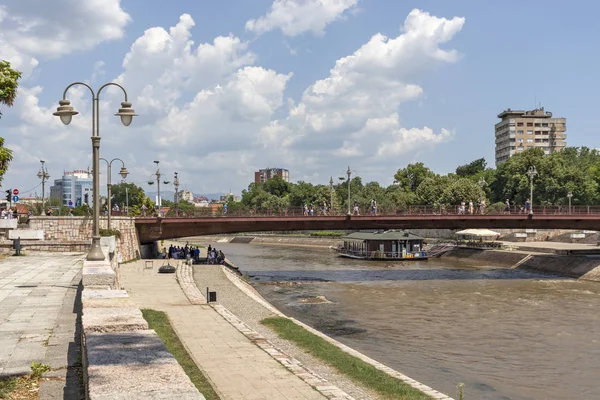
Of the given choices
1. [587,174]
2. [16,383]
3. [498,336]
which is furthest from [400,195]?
[16,383]

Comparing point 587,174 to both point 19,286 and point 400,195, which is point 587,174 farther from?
point 19,286

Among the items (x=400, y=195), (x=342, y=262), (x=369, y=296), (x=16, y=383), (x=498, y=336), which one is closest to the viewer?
(x=16, y=383)

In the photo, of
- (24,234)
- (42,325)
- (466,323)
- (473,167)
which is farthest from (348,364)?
(473,167)

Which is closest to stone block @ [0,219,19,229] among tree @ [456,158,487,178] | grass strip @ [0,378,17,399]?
grass strip @ [0,378,17,399]

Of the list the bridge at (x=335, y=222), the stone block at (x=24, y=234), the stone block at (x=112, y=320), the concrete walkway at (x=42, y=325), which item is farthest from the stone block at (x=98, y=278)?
the bridge at (x=335, y=222)

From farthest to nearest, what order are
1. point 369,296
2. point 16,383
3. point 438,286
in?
1. point 438,286
2. point 369,296
3. point 16,383

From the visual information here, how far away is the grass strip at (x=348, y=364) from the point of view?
16.2 metres

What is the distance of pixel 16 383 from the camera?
415 inches

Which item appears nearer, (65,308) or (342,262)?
→ (65,308)

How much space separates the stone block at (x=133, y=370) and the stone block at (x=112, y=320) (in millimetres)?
384

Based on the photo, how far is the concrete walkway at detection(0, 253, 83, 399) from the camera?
1127 cm

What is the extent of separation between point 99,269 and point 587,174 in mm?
110168

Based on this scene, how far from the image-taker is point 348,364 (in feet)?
62.8

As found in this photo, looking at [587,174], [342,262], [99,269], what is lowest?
[342,262]
